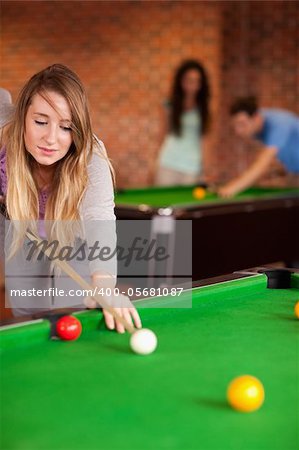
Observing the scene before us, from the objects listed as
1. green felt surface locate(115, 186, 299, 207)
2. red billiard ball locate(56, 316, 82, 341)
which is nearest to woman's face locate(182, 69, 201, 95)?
green felt surface locate(115, 186, 299, 207)

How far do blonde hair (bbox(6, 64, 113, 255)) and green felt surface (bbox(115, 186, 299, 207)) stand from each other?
5.15ft

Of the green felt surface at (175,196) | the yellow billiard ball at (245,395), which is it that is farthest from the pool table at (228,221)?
the yellow billiard ball at (245,395)

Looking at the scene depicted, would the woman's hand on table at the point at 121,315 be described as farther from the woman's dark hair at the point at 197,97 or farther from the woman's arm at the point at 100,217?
the woman's dark hair at the point at 197,97

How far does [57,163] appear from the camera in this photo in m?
2.05

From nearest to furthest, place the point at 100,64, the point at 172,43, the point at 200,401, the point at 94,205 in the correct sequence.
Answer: the point at 200,401 → the point at 94,205 → the point at 172,43 → the point at 100,64

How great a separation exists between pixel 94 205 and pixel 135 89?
15.9 feet

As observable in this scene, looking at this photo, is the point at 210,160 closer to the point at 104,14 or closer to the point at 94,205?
the point at 104,14

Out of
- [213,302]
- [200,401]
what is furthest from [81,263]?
[200,401]

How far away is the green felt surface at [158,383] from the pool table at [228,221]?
1835 millimetres

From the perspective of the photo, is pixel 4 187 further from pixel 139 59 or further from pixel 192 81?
pixel 139 59

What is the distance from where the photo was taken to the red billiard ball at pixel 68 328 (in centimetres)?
143

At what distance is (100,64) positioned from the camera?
22.3ft

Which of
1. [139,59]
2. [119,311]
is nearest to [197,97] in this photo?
[139,59]

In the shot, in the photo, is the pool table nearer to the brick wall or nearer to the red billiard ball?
the red billiard ball
